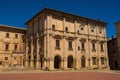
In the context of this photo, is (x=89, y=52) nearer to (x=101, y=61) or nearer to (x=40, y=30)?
(x=101, y=61)

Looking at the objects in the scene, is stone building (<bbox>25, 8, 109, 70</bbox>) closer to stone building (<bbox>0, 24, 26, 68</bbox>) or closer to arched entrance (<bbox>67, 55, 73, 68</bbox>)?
arched entrance (<bbox>67, 55, 73, 68</bbox>)

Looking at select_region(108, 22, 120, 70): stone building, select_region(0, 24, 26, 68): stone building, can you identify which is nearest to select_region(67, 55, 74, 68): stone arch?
select_region(0, 24, 26, 68): stone building

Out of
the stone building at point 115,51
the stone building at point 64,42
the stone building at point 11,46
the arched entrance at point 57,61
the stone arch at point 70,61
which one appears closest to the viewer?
the stone building at point 64,42

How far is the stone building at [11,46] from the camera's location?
133ft

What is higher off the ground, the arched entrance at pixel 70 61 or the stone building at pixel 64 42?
the stone building at pixel 64 42

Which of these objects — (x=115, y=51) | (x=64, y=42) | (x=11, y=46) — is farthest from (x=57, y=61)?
(x=115, y=51)

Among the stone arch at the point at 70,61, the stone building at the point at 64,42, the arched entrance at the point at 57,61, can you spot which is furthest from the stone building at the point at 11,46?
the stone arch at the point at 70,61

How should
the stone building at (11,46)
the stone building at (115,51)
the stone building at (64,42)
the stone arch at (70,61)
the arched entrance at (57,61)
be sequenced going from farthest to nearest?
the stone building at (115,51) → the stone building at (11,46) → the stone arch at (70,61) → the arched entrance at (57,61) → the stone building at (64,42)

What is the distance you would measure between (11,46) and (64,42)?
16.0 meters

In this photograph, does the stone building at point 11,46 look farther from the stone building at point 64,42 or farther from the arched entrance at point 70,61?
the arched entrance at point 70,61

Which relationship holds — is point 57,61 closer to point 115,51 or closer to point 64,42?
point 64,42

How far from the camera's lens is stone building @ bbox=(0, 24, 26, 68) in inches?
1596

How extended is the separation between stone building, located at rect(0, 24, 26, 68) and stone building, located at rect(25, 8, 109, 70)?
2318 mm

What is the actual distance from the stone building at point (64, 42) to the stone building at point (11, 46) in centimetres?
232
